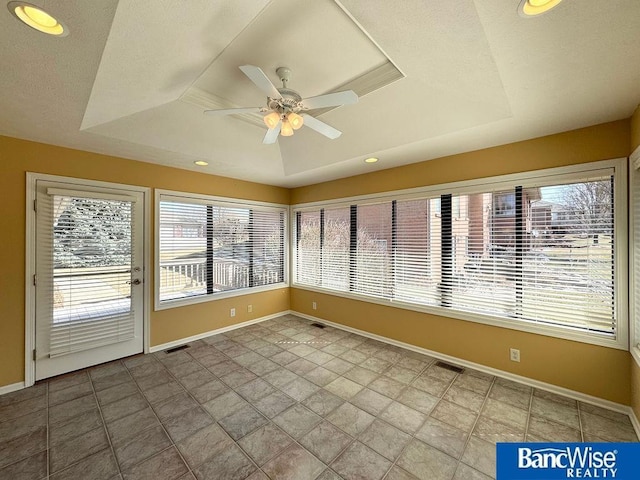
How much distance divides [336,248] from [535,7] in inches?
142

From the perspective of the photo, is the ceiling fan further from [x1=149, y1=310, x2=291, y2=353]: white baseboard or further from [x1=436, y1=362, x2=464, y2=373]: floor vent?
[x1=149, y1=310, x2=291, y2=353]: white baseboard

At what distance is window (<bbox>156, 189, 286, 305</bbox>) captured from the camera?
3.65 metres

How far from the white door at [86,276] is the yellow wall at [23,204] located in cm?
13

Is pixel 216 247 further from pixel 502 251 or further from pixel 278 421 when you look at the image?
pixel 502 251

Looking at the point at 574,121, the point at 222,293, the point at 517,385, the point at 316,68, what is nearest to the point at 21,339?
the point at 222,293

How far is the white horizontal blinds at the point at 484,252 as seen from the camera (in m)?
2.80

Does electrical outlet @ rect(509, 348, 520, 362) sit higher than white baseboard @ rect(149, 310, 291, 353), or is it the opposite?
electrical outlet @ rect(509, 348, 520, 362)

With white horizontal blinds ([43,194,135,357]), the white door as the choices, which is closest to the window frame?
the white door

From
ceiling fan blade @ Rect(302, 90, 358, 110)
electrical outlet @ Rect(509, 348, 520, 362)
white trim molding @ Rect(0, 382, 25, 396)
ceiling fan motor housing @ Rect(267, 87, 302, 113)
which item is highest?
ceiling fan motor housing @ Rect(267, 87, 302, 113)

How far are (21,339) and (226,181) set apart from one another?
2978mm

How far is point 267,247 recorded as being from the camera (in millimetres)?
4906

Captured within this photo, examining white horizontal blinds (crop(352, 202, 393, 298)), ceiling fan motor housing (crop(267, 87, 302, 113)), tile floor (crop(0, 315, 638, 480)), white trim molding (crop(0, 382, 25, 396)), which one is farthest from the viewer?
white horizontal blinds (crop(352, 202, 393, 298))

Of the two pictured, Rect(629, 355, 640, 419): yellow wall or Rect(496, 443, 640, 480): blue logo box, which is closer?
Rect(496, 443, 640, 480): blue logo box

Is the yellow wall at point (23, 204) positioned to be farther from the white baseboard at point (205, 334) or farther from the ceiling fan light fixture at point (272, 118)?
the ceiling fan light fixture at point (272, 118)
